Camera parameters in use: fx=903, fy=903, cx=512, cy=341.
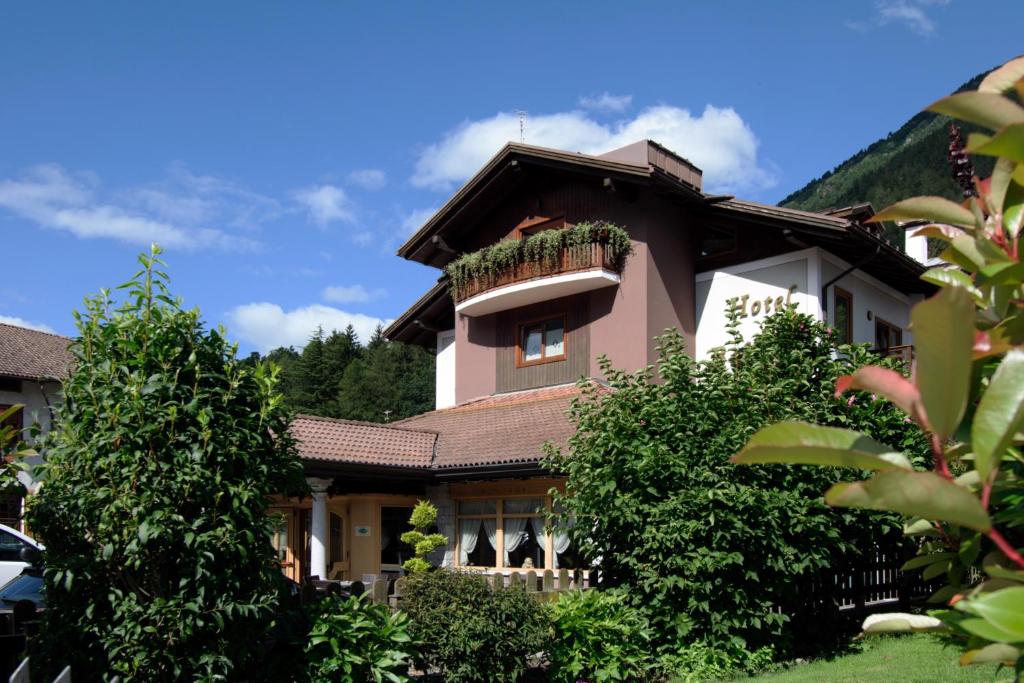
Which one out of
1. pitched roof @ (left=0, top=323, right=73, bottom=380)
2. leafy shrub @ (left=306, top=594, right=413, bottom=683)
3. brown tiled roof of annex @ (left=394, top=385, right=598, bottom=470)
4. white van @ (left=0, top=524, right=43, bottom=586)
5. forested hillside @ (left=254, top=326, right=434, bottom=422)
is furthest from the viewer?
forested hillside @ (left=254, top=326, right=434, bottom=422)

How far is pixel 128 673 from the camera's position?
6.15 metres

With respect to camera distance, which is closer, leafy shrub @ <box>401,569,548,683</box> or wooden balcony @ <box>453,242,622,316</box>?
leafy shrub @ <box>401,569,548,683</box>

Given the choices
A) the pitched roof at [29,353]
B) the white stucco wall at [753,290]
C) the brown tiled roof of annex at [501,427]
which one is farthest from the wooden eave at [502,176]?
the pitched roof at [29,353]

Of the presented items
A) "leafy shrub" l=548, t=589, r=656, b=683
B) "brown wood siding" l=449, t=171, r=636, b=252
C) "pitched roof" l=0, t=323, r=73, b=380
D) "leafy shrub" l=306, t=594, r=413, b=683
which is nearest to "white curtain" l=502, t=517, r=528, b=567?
"brown wood siding" l=449, t=171, r=636, b=252

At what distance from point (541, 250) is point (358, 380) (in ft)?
171

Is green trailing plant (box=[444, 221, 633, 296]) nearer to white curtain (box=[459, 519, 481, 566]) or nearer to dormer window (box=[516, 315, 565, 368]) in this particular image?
dormer window (box=[516, 315, 565, 368])

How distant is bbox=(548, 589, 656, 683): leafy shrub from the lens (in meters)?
9.80

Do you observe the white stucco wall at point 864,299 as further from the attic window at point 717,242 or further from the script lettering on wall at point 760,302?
the attic window at point 717,242

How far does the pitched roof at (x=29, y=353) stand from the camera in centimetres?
3650

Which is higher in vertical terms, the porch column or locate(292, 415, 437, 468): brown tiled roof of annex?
locate(292, 415, 437, 468): brown tiled roof of annex

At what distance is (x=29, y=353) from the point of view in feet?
128

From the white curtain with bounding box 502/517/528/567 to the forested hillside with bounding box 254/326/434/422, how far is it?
49.2 meters

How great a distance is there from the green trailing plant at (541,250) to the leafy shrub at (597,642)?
10.8 meters

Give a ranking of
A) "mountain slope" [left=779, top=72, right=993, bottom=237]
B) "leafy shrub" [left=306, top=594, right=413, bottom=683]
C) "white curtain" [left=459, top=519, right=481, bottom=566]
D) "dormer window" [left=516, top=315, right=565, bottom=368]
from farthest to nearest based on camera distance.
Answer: "mountain slope" [left=779, top=72, right=993, bottom=237]
"dormer window" [left=516, top=315, right=565, bottom=368]
"white curtain" [left=459, top=519, right=481, bottom=566]
"leafy shrub" [left=306, top=594, right=413, bottom=683]
